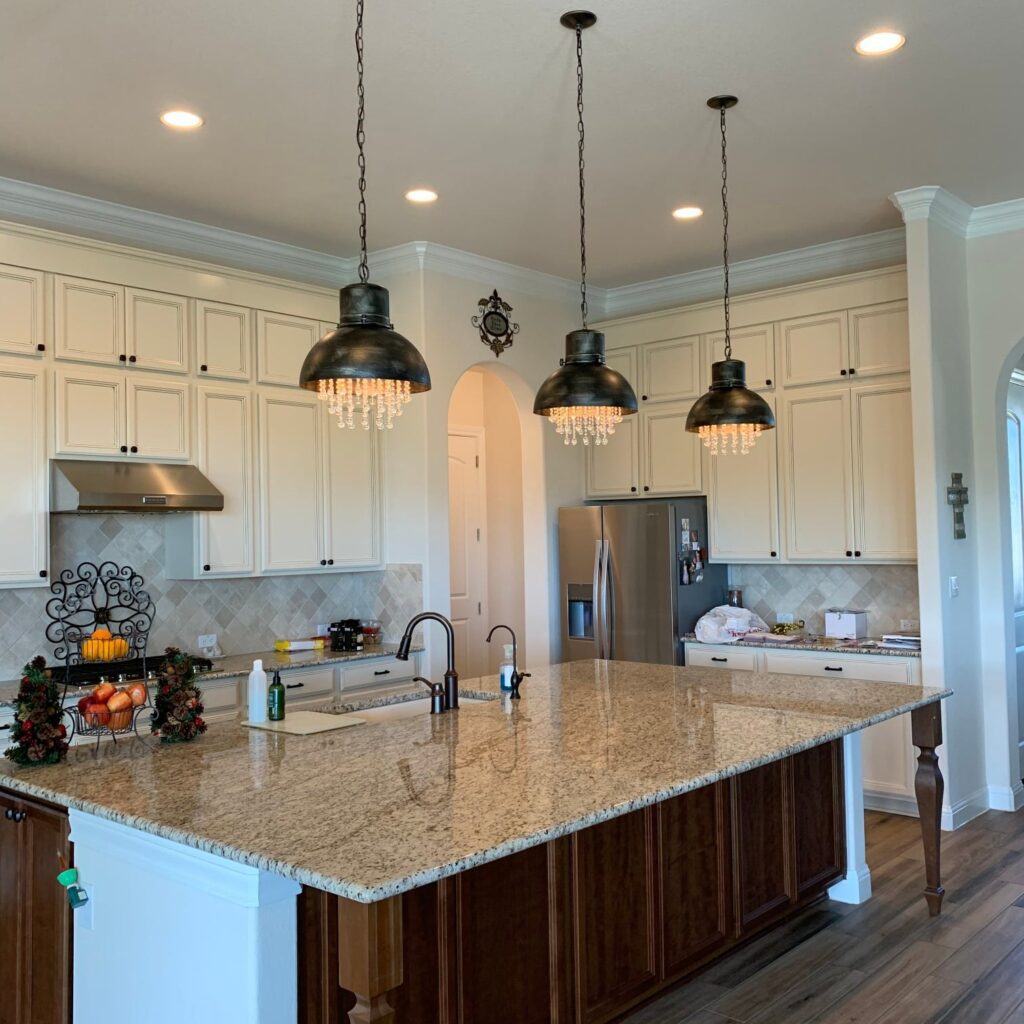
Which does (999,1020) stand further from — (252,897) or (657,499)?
(657,499)

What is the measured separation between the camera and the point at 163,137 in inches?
153

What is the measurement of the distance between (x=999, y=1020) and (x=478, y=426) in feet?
16.9

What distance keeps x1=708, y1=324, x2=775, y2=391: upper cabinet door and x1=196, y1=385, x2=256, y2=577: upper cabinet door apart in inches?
109

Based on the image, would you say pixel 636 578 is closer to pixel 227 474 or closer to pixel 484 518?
pixel 484 518

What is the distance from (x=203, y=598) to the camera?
5.12m

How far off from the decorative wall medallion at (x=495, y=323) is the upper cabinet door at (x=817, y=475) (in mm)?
1665

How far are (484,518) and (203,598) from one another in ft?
8.61

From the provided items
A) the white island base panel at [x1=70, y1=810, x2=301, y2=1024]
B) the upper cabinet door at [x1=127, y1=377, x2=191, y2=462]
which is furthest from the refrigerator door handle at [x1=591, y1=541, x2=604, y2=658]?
the white island base panel at [x1=70, y1=810, x2=301, y2=1024]

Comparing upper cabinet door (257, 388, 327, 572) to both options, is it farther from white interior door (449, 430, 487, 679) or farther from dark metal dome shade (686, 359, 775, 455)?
dark metal dome shade (686, 359, 775, 455)

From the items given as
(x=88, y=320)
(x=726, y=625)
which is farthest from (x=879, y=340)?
(x=88, y=320)

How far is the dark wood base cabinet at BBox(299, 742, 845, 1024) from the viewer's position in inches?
88.0

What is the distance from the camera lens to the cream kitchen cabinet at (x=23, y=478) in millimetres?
4109

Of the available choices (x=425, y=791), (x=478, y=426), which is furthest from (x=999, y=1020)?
(x=478, y=426)

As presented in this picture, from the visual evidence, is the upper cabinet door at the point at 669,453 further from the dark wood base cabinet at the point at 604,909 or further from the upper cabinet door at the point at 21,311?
the upper cabinet door at the point at 21,311
